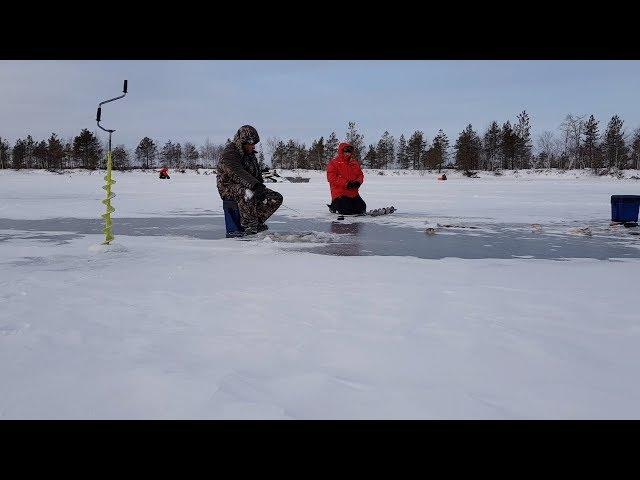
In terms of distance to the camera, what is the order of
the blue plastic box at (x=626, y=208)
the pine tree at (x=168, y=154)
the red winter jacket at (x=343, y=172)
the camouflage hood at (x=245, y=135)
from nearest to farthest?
the camouflage hood at (x=245, y=135) → the blue plastic box at (x=626, y=208) → the red winter jacket at (x=343, y=172) → the pine tree at (x=168, y=154)

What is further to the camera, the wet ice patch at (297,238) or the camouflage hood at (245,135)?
the camouflage hood at (245,135)

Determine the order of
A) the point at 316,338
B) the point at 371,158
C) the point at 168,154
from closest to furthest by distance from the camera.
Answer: the point at 316,338 → the point at 371,158 → the point at 168,154

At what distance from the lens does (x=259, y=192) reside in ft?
28.7

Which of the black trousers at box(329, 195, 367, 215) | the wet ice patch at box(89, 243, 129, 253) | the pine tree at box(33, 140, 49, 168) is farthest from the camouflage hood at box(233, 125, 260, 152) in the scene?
the pine tree at box(33, 140, 49, 168)

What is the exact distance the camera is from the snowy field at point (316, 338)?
7.70ft

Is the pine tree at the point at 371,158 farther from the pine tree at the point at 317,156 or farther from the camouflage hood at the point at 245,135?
the camouflage hood at the point at 245,135

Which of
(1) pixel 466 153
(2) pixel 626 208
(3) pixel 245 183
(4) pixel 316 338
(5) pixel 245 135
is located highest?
(1) pixel 466 153

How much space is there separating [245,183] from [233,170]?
30 centimetres

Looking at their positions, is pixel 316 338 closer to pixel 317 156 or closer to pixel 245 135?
pixel 245 135

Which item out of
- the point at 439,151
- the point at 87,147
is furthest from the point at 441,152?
the point at 87,147

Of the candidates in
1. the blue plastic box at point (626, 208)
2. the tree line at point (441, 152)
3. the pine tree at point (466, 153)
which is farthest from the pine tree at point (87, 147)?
the blue plastic box at point (626, 208)

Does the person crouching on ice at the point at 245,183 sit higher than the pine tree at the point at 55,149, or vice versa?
the pine tree at the point at 55,149

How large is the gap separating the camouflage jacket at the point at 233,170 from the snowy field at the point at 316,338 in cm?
248
